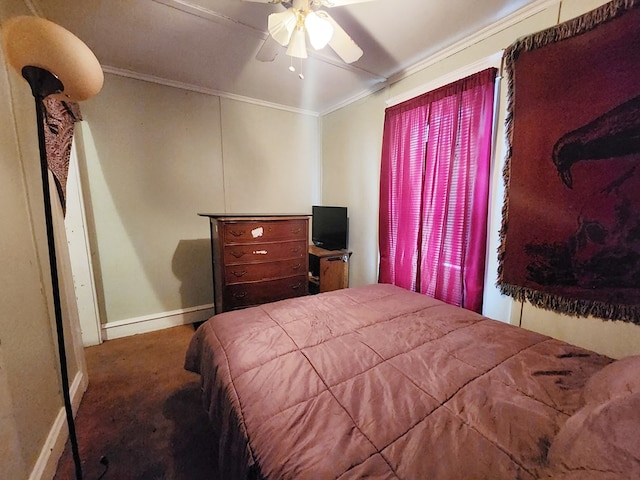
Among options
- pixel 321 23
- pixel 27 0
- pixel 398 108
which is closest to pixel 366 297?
pixel 321 23

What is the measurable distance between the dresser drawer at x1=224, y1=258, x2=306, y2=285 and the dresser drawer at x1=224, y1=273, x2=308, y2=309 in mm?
46

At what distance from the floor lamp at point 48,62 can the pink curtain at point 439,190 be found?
216cm

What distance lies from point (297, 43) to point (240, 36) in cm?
62

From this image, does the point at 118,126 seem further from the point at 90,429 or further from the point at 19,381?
the point at 90,429

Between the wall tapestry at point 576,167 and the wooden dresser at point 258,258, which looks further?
the wooden dresser at point 258,258

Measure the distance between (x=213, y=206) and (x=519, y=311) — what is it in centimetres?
293

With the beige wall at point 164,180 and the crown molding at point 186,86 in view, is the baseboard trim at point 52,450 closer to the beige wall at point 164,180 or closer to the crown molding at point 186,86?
the beige wall at point 164,180

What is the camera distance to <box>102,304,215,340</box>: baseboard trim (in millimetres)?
2506

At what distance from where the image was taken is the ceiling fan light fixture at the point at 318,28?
1336 millimetres

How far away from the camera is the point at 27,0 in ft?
4.75

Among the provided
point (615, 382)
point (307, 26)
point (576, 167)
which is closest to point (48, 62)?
point (307, 26)

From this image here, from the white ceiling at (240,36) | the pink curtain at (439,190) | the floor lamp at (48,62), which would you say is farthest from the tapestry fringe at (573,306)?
the floor lamp at (48,62)

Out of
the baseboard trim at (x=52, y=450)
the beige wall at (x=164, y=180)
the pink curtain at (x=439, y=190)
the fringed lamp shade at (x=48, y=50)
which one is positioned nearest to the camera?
the fringed lamp shade at (x=48, y=50)

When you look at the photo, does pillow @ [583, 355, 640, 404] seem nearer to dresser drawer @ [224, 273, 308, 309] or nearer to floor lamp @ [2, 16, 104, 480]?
floor lamp @ [2, 16, 104, 480]
